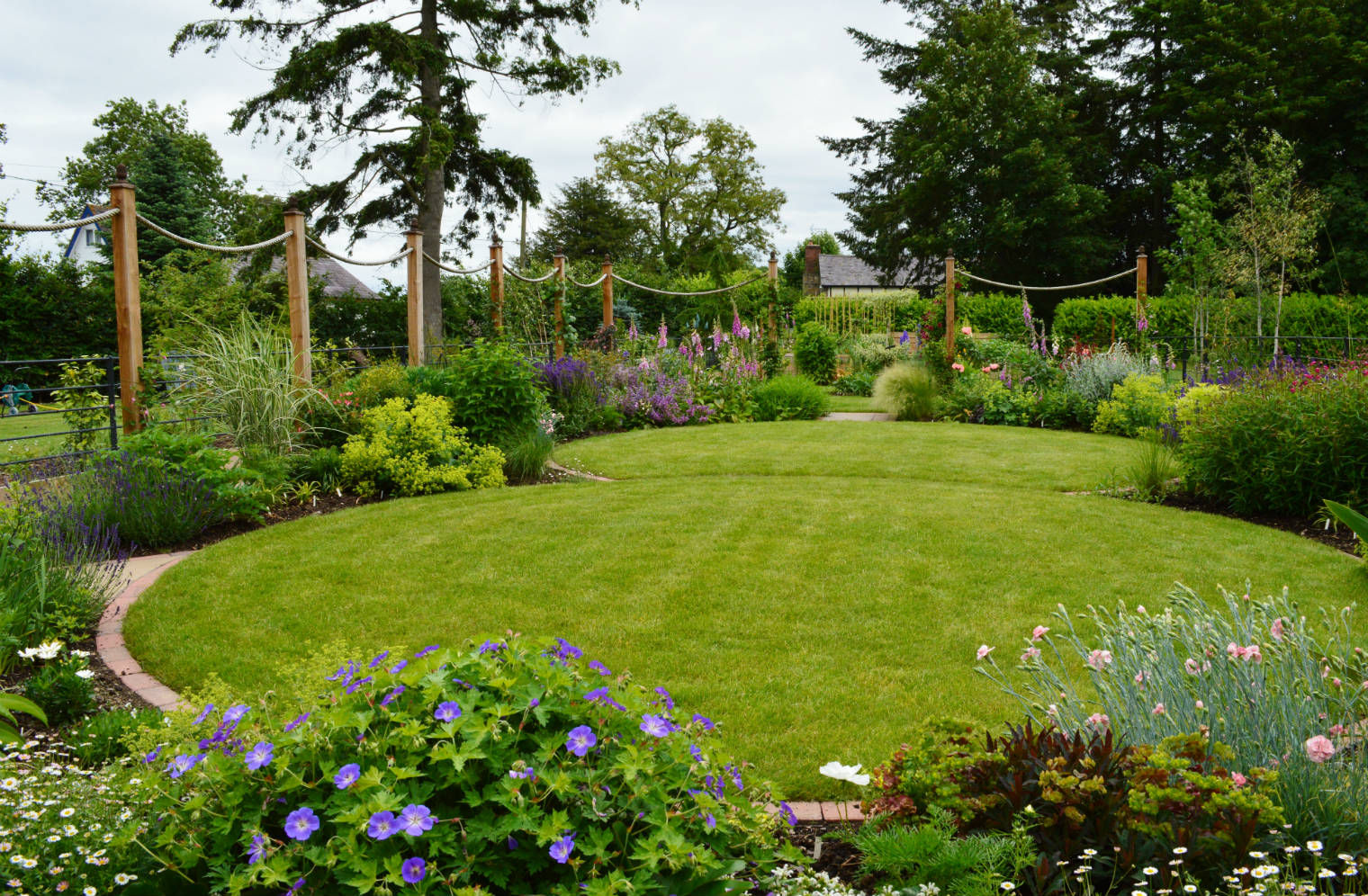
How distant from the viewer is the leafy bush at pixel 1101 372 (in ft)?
34.7

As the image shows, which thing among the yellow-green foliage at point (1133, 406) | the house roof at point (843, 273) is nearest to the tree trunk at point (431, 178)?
the yellow-green foliage at point (1133, 406)

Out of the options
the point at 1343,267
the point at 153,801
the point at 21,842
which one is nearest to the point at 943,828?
the point at 153,801

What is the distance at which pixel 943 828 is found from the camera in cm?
194

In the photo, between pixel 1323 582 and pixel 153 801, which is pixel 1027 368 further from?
pixel 153 801

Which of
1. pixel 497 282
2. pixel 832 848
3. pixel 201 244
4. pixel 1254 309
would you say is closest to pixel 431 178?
pixel 497 282

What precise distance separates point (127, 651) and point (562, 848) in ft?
9.85

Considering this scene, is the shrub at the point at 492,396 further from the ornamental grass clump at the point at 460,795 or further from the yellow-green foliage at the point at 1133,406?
the yellow-green foliage at the point at 1133,406

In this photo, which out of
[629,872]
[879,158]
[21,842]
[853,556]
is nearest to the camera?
[629,872]

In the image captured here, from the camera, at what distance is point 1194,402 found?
720 centimetres

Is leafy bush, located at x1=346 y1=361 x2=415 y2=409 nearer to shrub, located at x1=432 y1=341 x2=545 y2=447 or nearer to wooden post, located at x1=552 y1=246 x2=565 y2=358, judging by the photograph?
shrub, located at x1=432 y1=341 x2=545 y2=447

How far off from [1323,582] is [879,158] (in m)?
27.6

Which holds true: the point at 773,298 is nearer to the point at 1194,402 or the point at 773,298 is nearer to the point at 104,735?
the point at 1194,402

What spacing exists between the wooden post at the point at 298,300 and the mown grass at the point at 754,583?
5.42 ft

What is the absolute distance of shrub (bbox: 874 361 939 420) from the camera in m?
11.3
